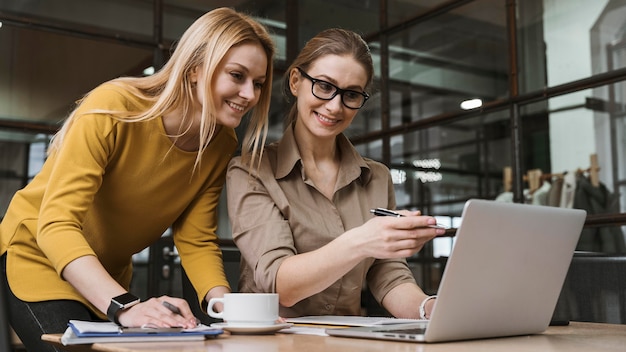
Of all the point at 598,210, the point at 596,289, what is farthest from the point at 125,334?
the point at 598,210

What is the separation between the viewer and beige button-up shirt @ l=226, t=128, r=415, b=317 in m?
1.49

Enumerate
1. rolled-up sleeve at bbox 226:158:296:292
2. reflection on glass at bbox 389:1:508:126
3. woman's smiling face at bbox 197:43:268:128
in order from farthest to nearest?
reflection on glass at bbox 389:1:508:126 < woman's smiling face at bbox 197:43:268:128 < rolled-up sleeve at bbox 226:158:296:292

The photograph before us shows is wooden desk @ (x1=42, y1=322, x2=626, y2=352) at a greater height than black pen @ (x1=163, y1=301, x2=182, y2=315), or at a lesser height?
lesser

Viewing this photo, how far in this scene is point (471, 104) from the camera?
12.0 ft

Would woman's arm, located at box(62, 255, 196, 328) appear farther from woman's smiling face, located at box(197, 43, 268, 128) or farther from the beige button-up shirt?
woman's smiling face, located at box(197, 43, 268, 128)

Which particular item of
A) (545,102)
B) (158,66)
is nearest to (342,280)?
(545,102)

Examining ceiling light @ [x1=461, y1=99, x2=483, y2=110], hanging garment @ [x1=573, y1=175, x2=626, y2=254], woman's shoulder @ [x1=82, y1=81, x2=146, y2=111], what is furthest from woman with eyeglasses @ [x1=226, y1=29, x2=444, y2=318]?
ceiling light @ [x1=461, y1=99, x2=483, y2=110]

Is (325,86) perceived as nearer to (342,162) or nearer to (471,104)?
(342,162)

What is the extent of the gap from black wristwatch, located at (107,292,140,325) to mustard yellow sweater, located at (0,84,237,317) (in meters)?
0.21

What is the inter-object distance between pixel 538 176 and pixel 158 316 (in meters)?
2.54

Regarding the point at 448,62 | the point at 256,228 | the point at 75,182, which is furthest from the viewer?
the point at 448,62

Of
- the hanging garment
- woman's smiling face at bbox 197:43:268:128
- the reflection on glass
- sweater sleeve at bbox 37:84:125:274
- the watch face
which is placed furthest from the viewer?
the reflection on glass

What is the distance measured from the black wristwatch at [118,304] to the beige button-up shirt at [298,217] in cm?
31

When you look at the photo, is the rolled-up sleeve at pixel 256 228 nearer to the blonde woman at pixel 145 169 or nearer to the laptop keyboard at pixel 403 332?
the blonde woman at pixel 145 169
